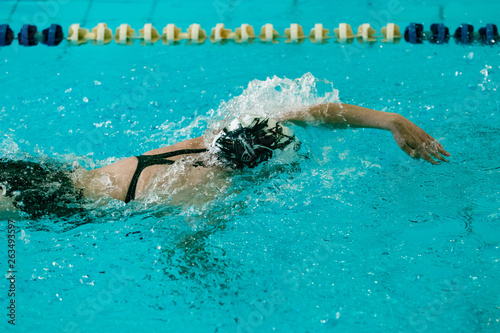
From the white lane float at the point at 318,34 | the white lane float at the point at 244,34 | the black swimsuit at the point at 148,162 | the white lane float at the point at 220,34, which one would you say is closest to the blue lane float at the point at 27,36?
the white lane float at the point at 220,34

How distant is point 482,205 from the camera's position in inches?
121

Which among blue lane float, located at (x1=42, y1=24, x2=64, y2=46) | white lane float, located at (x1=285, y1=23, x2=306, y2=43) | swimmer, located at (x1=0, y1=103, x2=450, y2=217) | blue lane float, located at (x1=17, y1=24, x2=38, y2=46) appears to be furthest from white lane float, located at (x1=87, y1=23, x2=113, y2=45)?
swimmer, located at (x1=0, y1=103, x2=450, y2=217)

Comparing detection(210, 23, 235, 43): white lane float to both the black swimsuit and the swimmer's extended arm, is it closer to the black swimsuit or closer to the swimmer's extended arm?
the swimmer's extended arm

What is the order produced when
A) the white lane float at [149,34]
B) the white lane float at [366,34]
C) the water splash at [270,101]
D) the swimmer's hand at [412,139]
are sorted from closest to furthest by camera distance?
the swimmer's hand at [412,139]
the water splash at [270,101]
the white lane float at [366,34]
the white lane float at [149,34]

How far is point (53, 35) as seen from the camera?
502cm

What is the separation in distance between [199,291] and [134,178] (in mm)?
629

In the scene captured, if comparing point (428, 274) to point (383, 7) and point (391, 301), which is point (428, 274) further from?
point (383, 7)

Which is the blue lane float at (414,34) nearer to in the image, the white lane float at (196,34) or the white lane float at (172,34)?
the white lane float at (196,34)

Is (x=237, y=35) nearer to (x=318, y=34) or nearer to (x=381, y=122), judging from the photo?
(x=318, y=34)

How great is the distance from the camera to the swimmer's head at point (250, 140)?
2.56 metres

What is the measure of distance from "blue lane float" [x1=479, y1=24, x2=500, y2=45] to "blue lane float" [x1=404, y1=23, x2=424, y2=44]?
51 centimetres

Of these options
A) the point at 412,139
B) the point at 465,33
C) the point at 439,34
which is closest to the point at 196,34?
the point at 439,34

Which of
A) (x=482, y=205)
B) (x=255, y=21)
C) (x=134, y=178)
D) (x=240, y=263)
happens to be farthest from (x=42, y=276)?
(x=255, y=21)

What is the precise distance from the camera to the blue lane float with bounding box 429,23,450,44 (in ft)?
16.0
